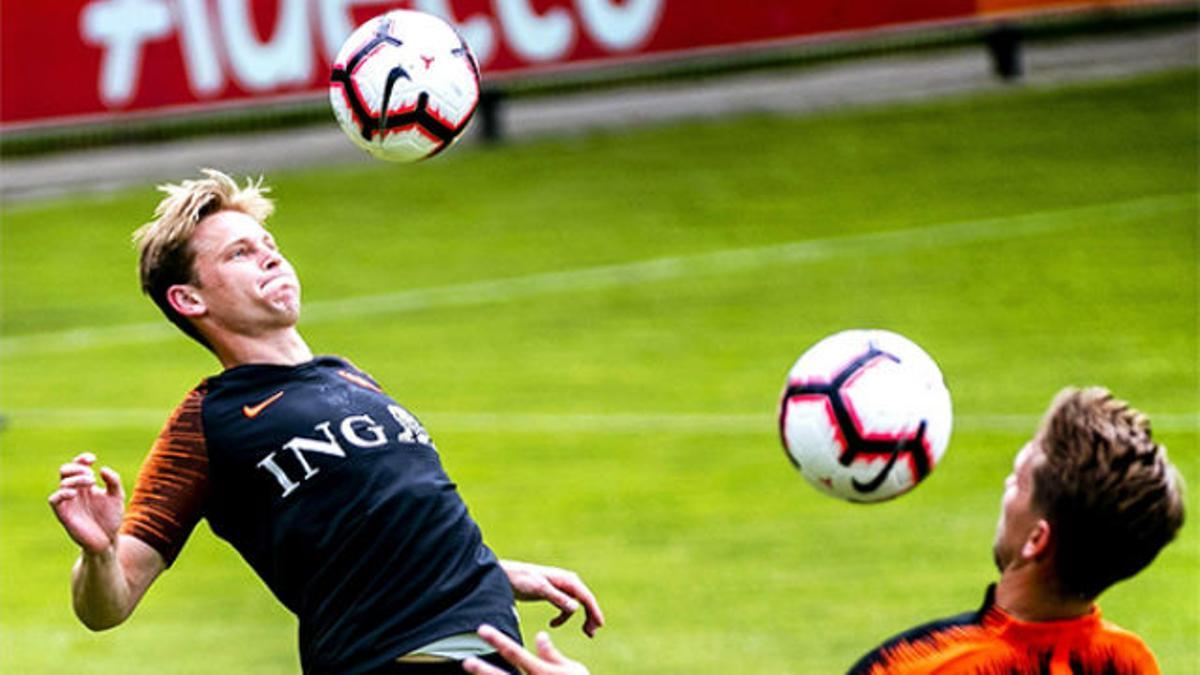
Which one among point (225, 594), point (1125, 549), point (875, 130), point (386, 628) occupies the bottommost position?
point (875, 130)

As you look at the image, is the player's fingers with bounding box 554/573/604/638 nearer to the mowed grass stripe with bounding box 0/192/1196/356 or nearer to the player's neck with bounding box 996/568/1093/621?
the player's neck with bounding box 996/568/1093/621

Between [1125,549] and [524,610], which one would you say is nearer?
[1125,549]

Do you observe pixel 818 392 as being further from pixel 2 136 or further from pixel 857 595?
pixel 2 136

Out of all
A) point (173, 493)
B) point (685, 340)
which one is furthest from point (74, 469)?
point (685, 340)

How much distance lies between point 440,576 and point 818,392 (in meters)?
1.14

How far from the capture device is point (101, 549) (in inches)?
246

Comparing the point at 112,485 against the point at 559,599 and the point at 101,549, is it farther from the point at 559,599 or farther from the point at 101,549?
the point at 559,599

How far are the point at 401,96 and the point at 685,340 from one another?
937cm

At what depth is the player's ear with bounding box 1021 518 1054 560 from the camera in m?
5.17

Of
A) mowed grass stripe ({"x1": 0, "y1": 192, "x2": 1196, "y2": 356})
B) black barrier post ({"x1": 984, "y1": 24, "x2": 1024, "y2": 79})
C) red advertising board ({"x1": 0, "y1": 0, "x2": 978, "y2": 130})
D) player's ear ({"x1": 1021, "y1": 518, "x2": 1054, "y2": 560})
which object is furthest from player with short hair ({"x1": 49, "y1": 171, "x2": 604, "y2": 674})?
black barrier post ({"x1": 984, "y1": 24, "x2": 1024, "y2": 79})

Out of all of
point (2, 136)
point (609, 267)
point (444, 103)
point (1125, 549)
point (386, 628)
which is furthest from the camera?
point (2, 136)

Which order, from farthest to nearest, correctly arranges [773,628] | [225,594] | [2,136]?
[2,136] → [225,594] → [773,628]

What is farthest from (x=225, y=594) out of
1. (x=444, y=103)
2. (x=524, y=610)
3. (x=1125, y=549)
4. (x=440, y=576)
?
(x=1125, y=549)

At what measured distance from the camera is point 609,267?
20.3 metres
